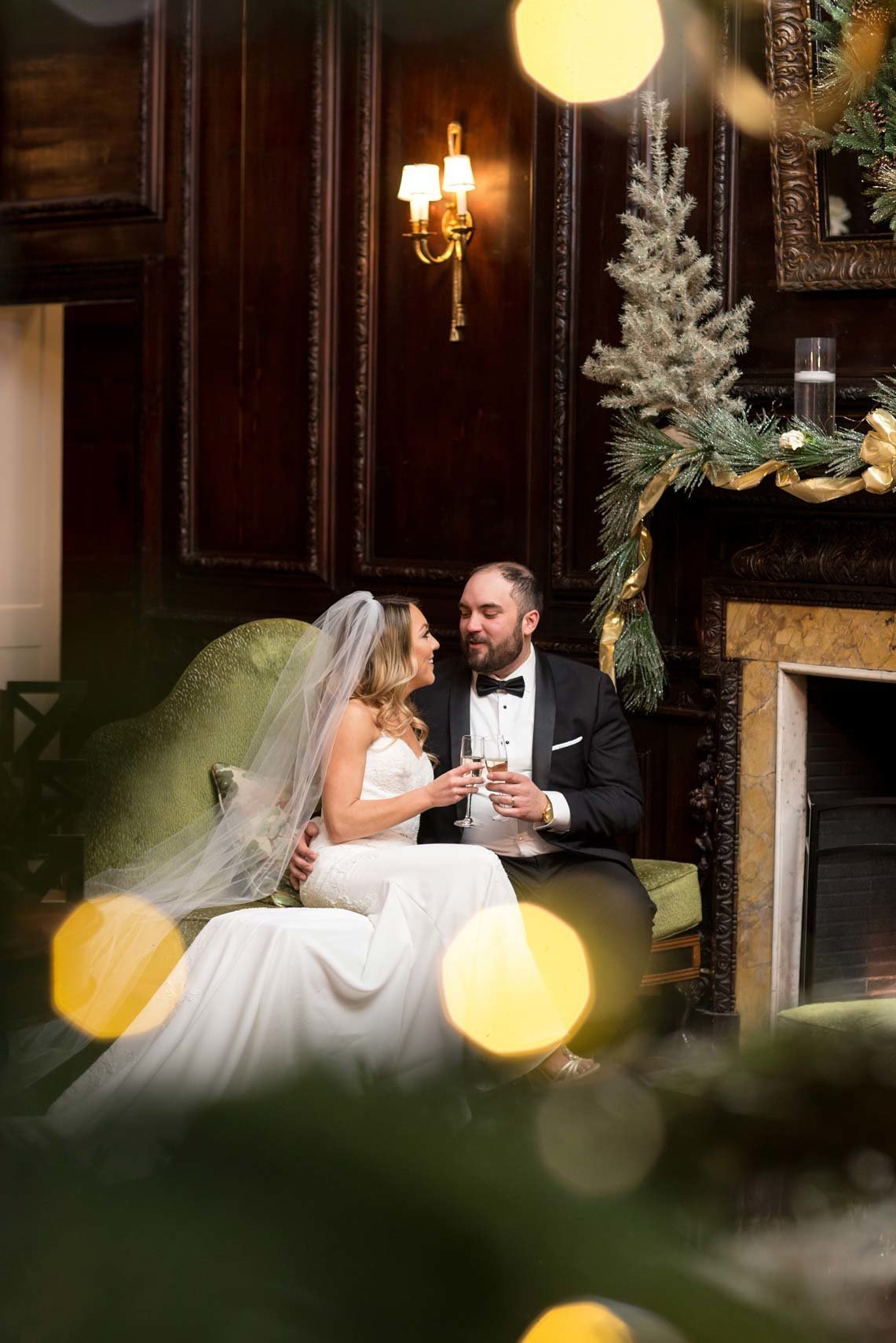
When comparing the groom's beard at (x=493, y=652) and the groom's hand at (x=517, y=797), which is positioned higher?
the groom's beard at (x=493, y=652)

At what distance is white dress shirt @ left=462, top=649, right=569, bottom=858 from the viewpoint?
4.11 m

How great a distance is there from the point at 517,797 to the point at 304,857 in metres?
0.56

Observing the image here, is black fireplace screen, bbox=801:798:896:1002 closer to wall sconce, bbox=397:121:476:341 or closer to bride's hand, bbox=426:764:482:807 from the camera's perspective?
bride's hand, bbox=426:764:482:807

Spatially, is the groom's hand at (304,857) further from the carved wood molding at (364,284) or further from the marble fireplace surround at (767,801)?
the carved wood molding at (364,284)

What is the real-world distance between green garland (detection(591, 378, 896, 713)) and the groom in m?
0.37

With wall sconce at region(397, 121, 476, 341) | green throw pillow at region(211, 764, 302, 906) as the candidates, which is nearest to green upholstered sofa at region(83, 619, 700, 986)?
green throw pillow at region(211, 764, 302, 906)

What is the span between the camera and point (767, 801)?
4.41 meters

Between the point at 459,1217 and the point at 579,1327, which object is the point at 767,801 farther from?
the point at 579,1327

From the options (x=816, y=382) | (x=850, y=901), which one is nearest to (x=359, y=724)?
(x=816, y=382)

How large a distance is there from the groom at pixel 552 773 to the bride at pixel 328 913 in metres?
0.18

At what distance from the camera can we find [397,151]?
17.4ft

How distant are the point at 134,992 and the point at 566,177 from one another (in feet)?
9.25

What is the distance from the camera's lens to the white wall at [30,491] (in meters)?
7.65

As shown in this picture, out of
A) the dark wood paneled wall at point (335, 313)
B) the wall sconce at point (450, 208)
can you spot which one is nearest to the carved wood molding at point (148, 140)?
the dark wood paneled wall at point (335, 313)
